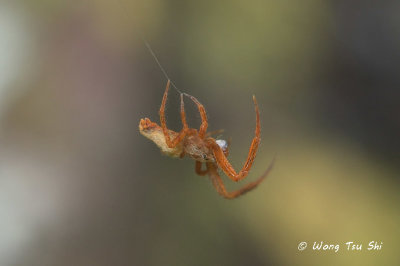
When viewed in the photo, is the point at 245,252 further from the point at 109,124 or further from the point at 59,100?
the point at 59,100

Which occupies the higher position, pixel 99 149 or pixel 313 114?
pixel 313 114

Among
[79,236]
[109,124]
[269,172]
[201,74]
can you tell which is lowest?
[79,236]

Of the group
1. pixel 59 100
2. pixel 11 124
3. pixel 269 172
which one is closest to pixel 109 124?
pixel 59 100

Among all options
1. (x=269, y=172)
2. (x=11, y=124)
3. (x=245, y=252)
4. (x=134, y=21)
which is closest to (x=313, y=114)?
(x=269, y=172)

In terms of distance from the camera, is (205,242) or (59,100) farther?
(59,100)

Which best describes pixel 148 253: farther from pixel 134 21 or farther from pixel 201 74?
pixel 134 21

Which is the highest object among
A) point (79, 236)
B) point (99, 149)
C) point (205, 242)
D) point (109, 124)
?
point (109, 124)
